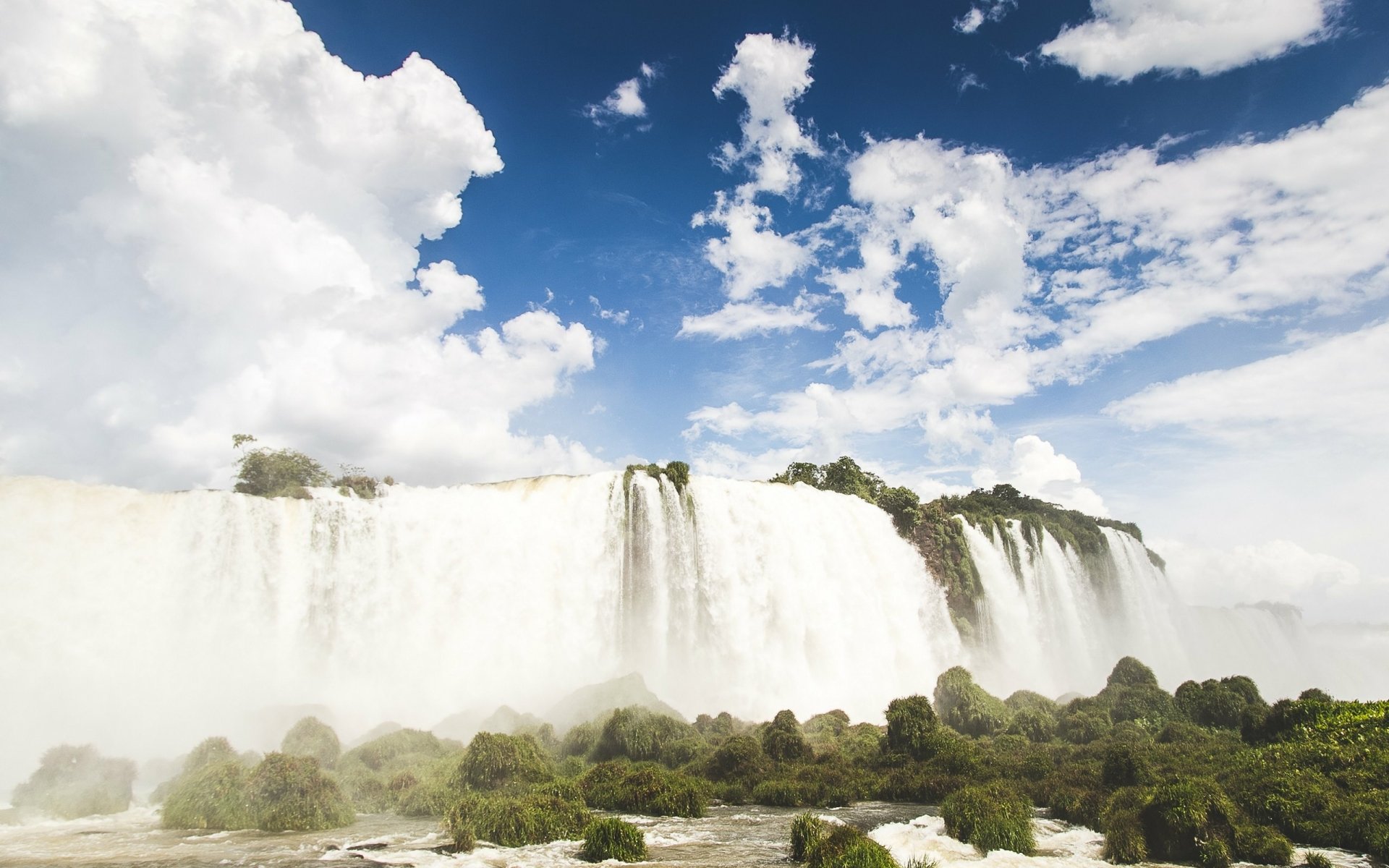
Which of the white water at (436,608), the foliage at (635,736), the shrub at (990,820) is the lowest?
the shrub at (990,820)

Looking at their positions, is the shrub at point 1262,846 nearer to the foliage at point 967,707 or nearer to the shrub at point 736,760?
the shrub at point 736,760

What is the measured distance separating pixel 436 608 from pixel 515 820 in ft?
61.9

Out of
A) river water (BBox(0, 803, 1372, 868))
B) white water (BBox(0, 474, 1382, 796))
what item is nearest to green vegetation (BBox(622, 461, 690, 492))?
white water (BBox(0, 474, 1382, 796))

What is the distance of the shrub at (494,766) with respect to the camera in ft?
54.7

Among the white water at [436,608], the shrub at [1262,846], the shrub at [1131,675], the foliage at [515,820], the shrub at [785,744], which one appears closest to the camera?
the shrub at [1262,846]

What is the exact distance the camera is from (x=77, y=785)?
648 inches

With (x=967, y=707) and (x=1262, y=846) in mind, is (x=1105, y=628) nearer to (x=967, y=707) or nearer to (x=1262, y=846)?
(x=967, y=707)

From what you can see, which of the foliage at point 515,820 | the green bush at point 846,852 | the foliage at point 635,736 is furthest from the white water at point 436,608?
the green bush at point 846,852

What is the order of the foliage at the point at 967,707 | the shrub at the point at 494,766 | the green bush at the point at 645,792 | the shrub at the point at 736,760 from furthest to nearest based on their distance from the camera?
1. the foliage at the point at 967,707
2. the shrub at the point at 736,760
3. the shrub at the point at 494,766
4. the green bush at the point at 645,792

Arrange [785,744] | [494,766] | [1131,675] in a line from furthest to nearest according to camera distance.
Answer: [1131,675] < [785,744] < [494,766]

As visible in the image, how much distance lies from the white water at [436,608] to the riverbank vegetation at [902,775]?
6.72 meters

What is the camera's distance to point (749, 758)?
19094 mm

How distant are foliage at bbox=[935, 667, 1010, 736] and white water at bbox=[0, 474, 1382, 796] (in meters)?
6.66

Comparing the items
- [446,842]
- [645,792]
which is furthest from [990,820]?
[446,842]
